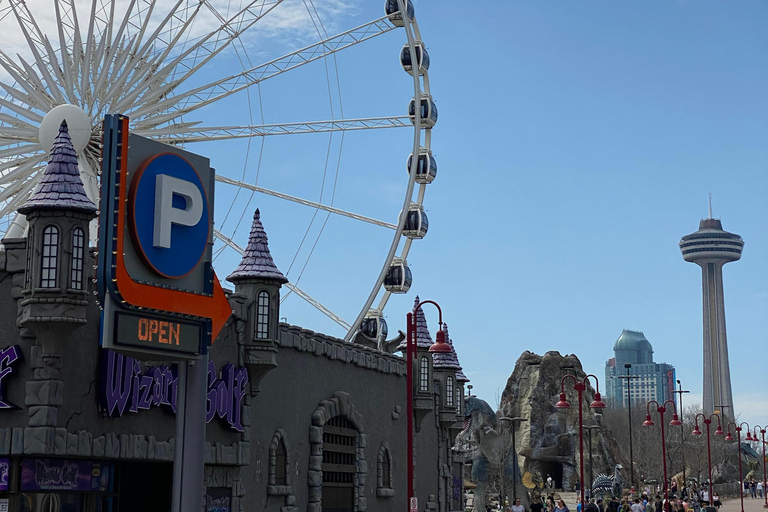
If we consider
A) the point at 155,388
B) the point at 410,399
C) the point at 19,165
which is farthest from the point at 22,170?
the point at 410,399

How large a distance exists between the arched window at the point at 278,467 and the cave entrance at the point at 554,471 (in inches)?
2738

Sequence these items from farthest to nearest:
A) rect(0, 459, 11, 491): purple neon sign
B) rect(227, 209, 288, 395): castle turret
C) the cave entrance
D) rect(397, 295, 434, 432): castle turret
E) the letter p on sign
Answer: the cave entrance < rect(397, 295, 434, 432): castle turret < rect(227, 209, 288, 395): castle turret < rect(0, 459, 11, 491): purple neon sign < the letter p on sign

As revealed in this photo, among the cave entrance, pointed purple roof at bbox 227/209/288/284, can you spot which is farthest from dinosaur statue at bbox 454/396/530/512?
pointed purple roof at bbox 227/209/288/284

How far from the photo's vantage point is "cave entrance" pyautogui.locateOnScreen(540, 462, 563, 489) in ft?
311

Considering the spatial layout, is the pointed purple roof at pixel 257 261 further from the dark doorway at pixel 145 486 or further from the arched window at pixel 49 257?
the arched window at pixel 49 257

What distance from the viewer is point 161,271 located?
17312 mm

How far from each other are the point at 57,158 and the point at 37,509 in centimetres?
671

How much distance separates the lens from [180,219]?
17.8m

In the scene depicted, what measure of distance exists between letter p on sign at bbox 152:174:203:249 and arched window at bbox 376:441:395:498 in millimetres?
17933

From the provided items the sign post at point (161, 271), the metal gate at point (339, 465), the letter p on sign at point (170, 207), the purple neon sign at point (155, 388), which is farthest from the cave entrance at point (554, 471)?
the letter p on sign at point (170, 207)

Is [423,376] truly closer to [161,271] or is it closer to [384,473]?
[384,473]

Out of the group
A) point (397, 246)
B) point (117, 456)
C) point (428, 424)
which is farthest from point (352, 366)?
point (117, 456)

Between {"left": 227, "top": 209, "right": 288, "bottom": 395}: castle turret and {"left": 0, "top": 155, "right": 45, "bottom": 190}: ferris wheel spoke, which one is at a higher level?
{"left": 0, "top": 155, "right": 45, "bottom": 190}: ferris wheel spoke

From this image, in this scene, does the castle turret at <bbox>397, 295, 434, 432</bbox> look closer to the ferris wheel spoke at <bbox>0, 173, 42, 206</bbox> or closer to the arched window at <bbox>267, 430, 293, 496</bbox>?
the arched window at <bbox>267, 430, 293, 496</bbox>
